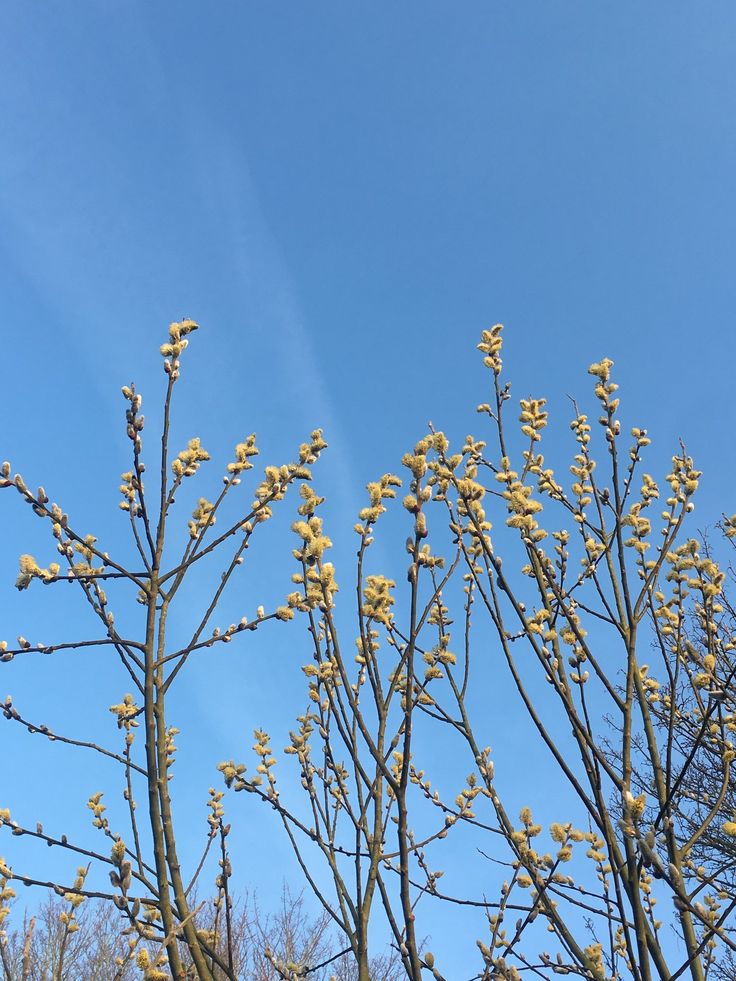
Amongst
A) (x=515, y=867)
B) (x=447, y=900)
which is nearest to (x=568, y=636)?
(x=515, y=867)

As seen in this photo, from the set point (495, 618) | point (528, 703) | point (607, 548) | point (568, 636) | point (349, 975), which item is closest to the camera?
point (528, 703)

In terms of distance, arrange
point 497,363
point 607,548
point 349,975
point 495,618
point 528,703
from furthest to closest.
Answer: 1. point 349,975
2. point 497,363
3. point 607,548
4. point 495,618
5. point 528,703

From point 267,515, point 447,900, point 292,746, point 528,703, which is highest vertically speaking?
point 267,515

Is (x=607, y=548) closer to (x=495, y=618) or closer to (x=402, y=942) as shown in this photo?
(x=495, y=618)

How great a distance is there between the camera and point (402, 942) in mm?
1917

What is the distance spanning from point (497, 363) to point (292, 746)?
212 centimetres

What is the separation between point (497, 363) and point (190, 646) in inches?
83.3

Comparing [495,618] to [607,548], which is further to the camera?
[607,548]

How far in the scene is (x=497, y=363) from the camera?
12.4 ft

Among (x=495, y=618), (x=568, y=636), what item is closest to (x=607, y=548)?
(x=568, y=636)

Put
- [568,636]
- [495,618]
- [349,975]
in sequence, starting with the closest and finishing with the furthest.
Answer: [495,618], [568,636], [349,975]

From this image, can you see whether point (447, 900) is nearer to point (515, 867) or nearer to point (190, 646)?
point (515, 867)

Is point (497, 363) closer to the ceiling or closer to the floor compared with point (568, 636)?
closer to the ceiling

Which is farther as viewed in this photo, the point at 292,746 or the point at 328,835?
the point at 292,746
